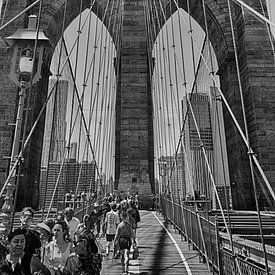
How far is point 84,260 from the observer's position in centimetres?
171

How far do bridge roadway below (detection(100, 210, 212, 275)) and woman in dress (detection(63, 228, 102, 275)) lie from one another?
1760mm

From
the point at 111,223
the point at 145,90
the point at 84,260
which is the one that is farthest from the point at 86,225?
the point at 145,90

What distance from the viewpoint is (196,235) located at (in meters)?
4.36

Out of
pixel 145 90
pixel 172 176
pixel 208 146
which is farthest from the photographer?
pixel 145 90

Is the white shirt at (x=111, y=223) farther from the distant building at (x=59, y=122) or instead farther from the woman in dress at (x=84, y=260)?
the distant building at (x=59, y=122)

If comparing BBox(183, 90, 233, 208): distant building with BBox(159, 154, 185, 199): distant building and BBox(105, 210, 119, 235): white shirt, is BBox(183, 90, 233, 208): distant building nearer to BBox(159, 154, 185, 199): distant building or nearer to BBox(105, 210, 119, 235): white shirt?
BBox(159, 154, 185, 199): distant building

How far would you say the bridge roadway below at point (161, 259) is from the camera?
349cm

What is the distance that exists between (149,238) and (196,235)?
1363 mm

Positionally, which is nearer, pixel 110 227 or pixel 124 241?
pixel 124 241

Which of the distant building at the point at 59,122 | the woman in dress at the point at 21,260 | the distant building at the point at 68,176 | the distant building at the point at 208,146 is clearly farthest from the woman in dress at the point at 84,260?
the distant building at the point at 59,122

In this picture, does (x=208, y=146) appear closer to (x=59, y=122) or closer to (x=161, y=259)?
(x=59, y=122)

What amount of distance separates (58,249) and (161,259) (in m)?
2.40

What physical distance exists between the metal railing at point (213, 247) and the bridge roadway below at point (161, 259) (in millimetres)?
170

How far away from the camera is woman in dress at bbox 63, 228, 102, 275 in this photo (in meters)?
1.65
